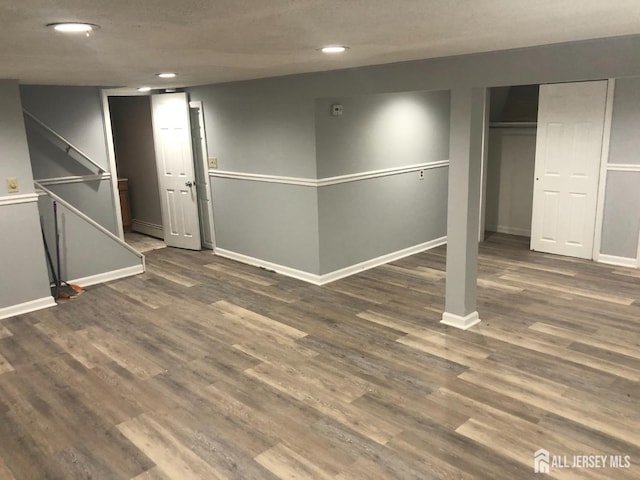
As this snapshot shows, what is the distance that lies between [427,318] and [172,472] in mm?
2449

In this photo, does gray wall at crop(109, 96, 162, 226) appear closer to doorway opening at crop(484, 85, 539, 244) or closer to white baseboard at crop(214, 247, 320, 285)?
white baseboard at crop(214, 247, 320, 285)

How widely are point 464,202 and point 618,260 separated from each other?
2.76m

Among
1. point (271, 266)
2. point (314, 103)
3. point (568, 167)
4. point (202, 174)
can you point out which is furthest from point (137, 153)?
point (568, 167)

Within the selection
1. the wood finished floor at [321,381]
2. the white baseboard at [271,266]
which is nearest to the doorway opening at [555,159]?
the wood finished floor at [321,381]

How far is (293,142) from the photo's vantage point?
5.13 meters

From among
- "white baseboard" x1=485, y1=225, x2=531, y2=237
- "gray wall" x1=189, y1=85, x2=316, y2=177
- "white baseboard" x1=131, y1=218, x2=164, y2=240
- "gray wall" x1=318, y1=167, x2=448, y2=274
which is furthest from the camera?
"white baseboard" x1=131, y1=218, x2=164, y2=240

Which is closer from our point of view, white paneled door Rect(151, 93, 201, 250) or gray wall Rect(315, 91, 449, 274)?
gray wall Rect(315, 91, 449, 274)

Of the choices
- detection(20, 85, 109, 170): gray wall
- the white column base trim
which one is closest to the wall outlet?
detection(20, 85, 109, 170): gray wall

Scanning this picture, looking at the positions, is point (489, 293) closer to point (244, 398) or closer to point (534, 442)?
point (534, 442)

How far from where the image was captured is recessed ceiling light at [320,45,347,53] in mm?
2970

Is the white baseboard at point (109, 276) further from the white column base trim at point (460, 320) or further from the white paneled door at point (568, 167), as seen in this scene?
the white paneled door at point (568, 167)

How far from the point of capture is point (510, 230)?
7.12 meters

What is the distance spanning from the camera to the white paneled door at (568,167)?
554 cm

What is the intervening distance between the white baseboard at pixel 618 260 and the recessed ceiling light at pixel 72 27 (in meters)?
5.45
